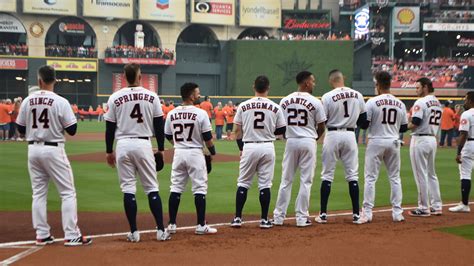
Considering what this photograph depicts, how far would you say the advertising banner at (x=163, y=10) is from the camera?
53.3m

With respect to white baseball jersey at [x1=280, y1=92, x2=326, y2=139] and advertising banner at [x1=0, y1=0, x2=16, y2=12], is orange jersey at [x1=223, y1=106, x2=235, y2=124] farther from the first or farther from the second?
advertising banner at [x1=0, y1=0, x2=16, y2=12]

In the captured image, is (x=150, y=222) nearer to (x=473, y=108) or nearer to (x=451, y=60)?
(x=473, y=108)

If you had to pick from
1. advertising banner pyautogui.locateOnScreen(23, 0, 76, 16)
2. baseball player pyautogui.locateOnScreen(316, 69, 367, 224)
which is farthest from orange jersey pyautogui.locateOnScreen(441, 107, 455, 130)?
advertising banner pyautogui.locateOnScreen(23, 0, 76, 16)

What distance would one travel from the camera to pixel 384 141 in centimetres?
920

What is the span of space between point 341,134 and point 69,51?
150 ft

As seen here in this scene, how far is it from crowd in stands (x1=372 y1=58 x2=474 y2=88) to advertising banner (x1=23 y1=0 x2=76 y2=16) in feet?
89.4

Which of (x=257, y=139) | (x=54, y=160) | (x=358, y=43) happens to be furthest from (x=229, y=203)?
(x=358, y=43)

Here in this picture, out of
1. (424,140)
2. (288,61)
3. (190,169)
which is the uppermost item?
(288,61)

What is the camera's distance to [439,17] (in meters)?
59.9

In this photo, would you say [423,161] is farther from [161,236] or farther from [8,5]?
[8,5]

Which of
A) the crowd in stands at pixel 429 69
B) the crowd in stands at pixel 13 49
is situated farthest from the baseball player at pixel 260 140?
the crowd in stands at pixel 429 69

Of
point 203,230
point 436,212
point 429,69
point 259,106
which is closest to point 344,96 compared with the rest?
point 259,106

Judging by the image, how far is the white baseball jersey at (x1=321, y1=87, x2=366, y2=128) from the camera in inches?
352

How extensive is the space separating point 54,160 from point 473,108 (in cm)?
706
